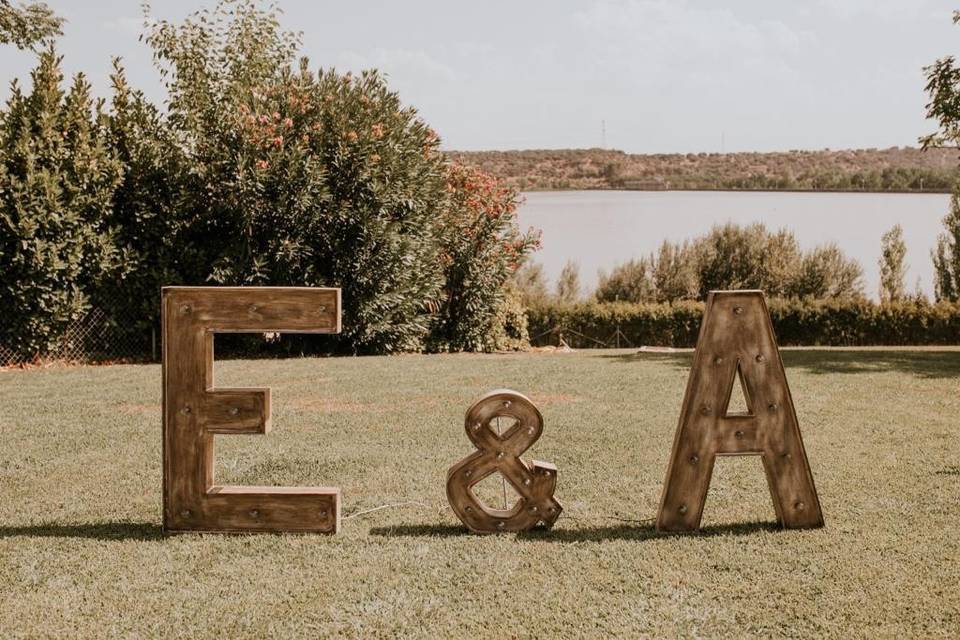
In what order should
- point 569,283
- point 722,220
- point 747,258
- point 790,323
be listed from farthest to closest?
point 722,220 → point 747,258 → point 569,283 → point 790,323

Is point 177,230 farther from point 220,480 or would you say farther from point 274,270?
point 220,480

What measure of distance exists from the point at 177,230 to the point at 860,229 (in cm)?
3032

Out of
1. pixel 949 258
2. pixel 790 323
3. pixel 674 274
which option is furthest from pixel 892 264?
pixel 790 323

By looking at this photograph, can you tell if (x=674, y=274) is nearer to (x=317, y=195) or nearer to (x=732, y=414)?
(x=317, y=195)

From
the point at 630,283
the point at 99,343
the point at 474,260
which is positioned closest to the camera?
the point at 99,343

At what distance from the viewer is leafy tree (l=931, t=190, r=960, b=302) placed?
35.8 meters

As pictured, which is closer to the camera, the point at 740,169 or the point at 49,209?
the point at 49,209

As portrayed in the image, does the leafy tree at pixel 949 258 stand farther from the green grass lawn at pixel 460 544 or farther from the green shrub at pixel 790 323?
the green grass lawn at pixel 460 544

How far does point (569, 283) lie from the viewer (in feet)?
111

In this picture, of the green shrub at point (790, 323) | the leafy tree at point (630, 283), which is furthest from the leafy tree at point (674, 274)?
the green shrub at point (790, 323)

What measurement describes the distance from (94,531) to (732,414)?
382 centimetres

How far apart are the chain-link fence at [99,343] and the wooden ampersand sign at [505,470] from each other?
1183 cm

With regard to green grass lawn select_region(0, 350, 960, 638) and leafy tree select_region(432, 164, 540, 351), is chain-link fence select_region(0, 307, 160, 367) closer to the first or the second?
green grass lawn select_region(0, 350, 960, 638)

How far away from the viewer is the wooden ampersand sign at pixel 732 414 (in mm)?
5102
